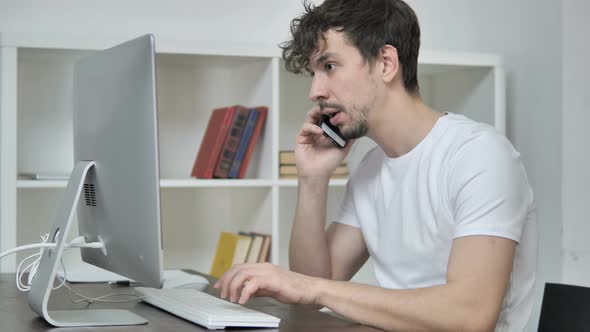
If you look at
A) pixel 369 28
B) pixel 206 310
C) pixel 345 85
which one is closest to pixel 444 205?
pixel 345 85

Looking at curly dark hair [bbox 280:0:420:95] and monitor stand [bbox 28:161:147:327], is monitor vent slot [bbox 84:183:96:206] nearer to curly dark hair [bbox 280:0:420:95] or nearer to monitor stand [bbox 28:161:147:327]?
monitor stand [bbox 28:161:147:327]

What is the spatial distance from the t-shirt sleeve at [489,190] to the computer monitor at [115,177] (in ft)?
2.12

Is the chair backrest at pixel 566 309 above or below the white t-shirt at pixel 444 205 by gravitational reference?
below

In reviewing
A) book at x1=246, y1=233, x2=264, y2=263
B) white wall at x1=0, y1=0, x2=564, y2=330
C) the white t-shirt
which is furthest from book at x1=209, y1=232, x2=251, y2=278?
the white t-shirt

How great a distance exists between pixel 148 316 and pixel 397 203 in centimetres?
68

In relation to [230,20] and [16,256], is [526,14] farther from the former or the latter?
[16,256]

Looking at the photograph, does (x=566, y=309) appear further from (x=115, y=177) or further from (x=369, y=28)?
(x=115, y=177)

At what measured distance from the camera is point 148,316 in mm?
1538

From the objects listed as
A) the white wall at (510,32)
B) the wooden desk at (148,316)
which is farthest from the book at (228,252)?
the wooden desk at (148,316)

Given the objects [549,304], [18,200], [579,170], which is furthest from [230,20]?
[549,304]

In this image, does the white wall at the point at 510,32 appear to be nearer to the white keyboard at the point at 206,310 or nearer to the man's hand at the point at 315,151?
the man's hand at the point at 315,151

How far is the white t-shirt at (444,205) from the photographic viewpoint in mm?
1647

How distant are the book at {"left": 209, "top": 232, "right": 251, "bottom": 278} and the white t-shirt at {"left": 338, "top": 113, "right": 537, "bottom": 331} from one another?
0.94 m

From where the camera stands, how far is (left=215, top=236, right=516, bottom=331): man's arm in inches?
58.6
